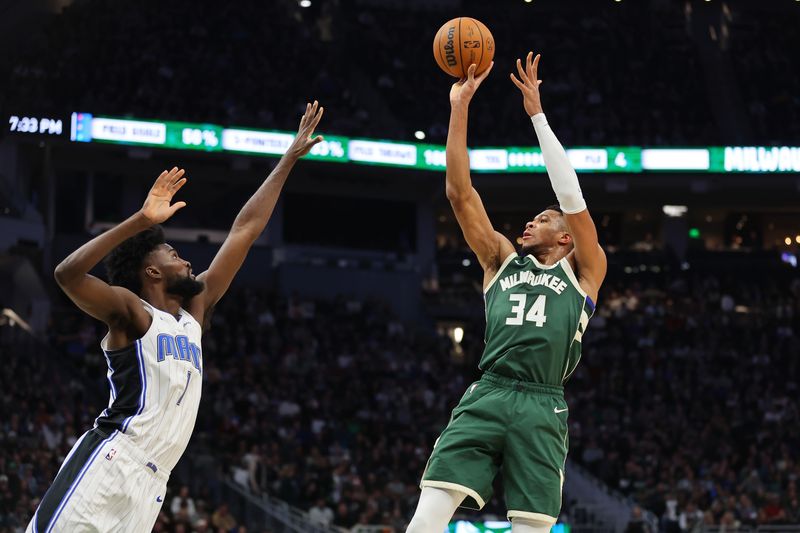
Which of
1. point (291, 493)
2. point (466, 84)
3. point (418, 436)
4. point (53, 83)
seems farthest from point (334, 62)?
point (466, 84)

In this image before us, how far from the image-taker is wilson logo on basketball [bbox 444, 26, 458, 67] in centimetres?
709

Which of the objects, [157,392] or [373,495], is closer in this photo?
[157,392]

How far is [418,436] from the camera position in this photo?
24.6 m

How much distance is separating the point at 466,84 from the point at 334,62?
28.0 m

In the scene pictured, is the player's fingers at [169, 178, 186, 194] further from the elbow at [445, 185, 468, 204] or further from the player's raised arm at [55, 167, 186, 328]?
the elbow at [445, 185, 468, 204]

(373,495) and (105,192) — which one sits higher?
(105,192)

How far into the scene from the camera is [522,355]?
20.3ft

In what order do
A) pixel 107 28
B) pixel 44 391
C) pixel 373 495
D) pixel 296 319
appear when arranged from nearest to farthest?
pixel 373 495
pixel 44 391
pixel 296 319
pixel 107 28

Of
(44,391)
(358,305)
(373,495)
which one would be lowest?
(373,495)

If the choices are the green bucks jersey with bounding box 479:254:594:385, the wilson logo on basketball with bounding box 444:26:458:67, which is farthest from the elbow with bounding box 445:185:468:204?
the wilson logo on basketball with bounding box 444:26:458:67

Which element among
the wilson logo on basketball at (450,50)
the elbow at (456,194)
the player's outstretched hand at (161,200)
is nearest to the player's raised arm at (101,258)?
the player's outstretched hand at (161,200)

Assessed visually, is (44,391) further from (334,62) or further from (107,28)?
(334,62)

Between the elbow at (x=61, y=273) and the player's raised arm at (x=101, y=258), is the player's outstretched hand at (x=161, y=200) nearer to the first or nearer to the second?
the player's raised arm at (x=101, y=258)

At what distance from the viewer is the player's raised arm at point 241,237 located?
6121mm
